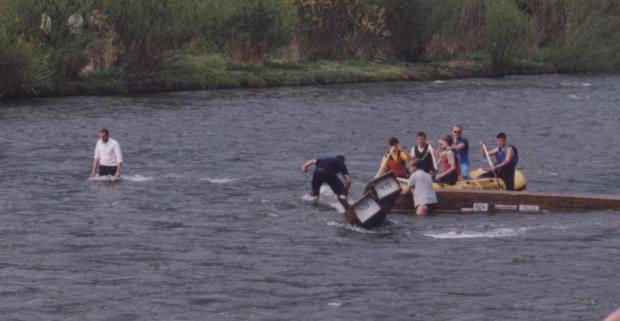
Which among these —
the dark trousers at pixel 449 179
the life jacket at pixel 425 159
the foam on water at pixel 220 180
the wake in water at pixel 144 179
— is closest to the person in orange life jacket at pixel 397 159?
the life jacket at pixel 425 159

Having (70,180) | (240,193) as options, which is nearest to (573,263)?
(240,193)

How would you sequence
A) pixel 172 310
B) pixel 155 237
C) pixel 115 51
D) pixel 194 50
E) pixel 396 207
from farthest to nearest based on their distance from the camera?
pixel 194 50
pixel 115 51
pixel 396 207
pixel 155 237
pixel 172 310

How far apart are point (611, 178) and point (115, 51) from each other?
2961 centimetres

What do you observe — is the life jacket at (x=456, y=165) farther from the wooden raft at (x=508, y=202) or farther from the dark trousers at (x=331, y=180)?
the dark trousers at (x=331, y=180)

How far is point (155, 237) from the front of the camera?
867 inches

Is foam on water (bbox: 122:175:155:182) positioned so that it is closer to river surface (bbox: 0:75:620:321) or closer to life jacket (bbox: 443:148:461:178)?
river surface (bbox: 0:75:620:321)

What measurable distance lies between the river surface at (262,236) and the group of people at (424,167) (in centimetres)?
53

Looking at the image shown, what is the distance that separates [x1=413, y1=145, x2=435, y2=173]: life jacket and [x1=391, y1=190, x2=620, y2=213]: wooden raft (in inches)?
41.0

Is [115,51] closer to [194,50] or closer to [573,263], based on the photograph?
[194,50]

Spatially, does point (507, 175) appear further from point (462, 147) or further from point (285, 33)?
point (285, 33)

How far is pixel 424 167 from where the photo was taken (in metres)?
25.7

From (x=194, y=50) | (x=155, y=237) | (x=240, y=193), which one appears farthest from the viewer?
(x=194, y=50)

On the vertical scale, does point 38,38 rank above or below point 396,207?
above

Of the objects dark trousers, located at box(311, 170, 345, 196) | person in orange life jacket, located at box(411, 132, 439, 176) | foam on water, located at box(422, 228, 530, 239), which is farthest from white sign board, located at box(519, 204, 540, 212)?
dark trousers, located at box(311, 170, 345, 196)
